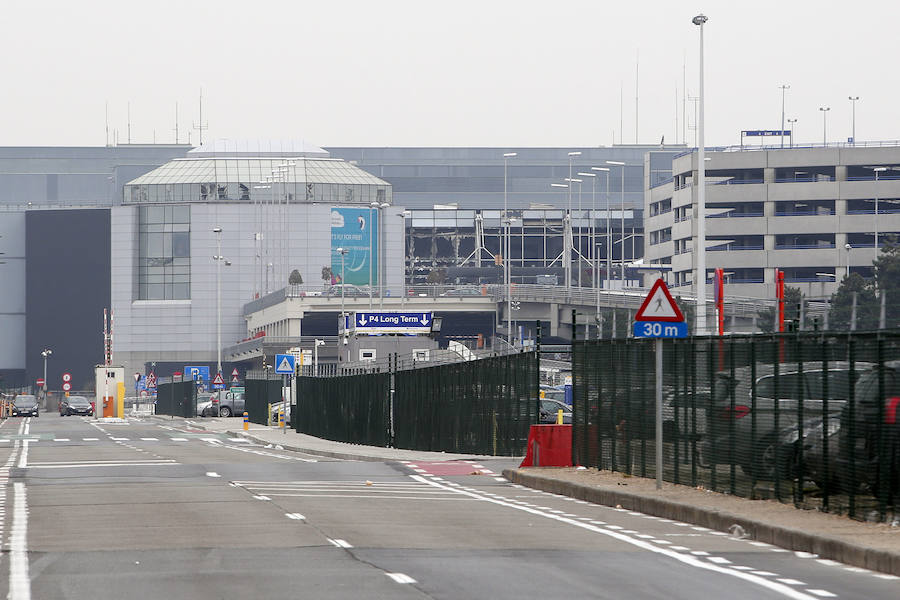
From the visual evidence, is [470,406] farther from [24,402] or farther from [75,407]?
[75,407]

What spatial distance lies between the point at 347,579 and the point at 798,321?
10704mm

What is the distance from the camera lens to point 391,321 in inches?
2689

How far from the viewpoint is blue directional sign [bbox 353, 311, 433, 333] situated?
2633 inches

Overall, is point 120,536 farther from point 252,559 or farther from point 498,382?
point 498,382

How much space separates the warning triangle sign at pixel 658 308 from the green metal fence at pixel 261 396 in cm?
5287

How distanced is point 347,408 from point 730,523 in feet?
113

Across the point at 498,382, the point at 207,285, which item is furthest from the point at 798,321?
the point at 207,285

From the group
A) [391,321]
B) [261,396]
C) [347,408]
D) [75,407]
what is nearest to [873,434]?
[347,408]

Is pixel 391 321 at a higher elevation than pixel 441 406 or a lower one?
higher

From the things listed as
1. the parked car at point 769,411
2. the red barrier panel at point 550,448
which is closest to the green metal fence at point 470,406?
the red barrier panel at point 550,448

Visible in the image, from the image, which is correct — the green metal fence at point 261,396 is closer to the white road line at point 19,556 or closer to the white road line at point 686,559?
the white road line at point 19,556

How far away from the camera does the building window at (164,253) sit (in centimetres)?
16300

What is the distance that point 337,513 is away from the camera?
20141 millimetres

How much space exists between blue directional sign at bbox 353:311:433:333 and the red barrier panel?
38.5m
